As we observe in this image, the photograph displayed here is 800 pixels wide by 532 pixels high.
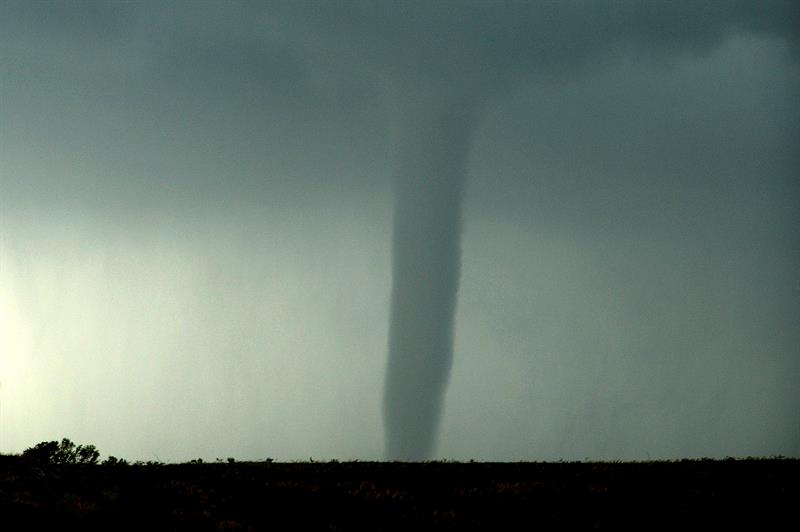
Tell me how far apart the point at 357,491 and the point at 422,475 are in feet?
12.3

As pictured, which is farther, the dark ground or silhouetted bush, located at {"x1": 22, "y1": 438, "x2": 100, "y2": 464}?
silhouetted bush, located at {"x1": 22, "y1": 438, "x2": 100, "y2": 464}

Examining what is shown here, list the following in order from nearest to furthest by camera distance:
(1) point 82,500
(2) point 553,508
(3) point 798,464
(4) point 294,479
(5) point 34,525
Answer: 1. (5) point 34,525
2. (2) point 553,508
3. (1) point 82,500
4. (4) point 294,479
5. (3) point 798,464

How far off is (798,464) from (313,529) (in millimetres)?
18240

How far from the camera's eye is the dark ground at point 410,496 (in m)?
17.2

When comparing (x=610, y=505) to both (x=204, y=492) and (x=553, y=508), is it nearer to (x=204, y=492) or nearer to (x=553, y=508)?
(x=553, y=508)

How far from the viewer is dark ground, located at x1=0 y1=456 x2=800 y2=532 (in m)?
A: 17.2

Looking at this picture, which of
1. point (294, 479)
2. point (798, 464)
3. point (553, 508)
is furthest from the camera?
point (798, 464)

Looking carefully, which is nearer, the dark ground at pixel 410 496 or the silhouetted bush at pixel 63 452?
the dark ground at pixel 410 496

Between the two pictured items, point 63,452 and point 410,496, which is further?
point 63,452

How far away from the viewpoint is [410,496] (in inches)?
802

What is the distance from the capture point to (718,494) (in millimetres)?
19516

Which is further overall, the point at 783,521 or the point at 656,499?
the point at 656,499

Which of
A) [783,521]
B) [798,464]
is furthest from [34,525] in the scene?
[798,464]

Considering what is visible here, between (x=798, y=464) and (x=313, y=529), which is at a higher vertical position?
(x=798, y=464)
